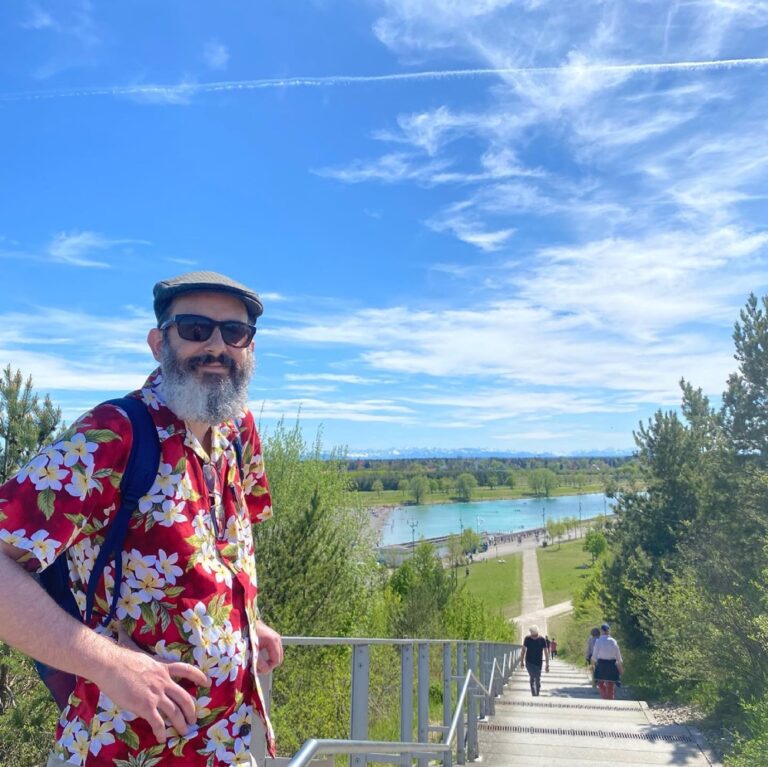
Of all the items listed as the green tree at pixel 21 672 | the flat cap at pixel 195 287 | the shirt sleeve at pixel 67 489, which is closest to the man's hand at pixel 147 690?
the shirt sleeve at pixel 67 489

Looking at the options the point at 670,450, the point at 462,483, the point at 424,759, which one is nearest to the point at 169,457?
the point at 424,759

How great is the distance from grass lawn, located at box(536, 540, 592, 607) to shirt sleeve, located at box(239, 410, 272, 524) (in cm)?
5452

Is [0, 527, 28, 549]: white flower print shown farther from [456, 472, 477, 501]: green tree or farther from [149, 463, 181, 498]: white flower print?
[456, 472, 477, 501]: green tree

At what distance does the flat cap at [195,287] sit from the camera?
1723mm

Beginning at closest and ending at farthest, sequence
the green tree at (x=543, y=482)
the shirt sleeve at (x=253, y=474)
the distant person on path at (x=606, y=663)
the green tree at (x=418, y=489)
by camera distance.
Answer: the shirt sleeve at (x=253, y=474), the distant person on path at (x=606, y=663), the green tree at (x=418, y=489), the green tree at (x=543, y=482)

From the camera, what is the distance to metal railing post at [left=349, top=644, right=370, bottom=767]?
2861 millimetres

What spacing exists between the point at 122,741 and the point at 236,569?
40 cm

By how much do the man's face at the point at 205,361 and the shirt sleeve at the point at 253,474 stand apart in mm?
204

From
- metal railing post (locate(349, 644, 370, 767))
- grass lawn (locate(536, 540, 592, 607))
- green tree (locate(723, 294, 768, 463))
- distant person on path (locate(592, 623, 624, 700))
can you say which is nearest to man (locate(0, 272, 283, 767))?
metal railing post (locate(349, 644, 370, 767))

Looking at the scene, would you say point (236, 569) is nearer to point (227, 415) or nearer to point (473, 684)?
point (227, 415)

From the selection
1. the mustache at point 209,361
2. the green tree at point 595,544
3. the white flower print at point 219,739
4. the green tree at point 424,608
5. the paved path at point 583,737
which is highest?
the mustache at point 209,361

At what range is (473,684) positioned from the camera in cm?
635

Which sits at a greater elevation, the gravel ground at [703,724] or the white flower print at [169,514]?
the white flower print at [169,514]

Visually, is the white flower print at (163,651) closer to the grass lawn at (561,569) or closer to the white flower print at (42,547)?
the white flower print at (42,547)
